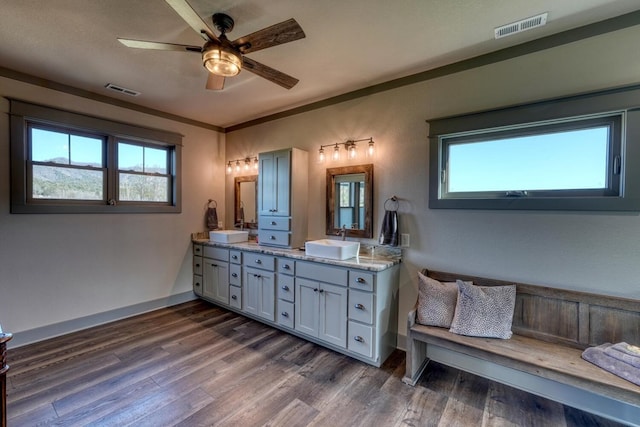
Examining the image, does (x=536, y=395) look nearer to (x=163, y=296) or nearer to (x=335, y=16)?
(x=335, y=16)

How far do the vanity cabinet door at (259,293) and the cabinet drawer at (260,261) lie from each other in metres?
0.05

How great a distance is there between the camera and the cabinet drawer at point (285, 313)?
306 cm

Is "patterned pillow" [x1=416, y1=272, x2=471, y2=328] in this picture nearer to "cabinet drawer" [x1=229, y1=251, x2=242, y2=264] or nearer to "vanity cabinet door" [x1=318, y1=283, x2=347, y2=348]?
"vanity cabinet door" [x1=318, y1=283, x2=347, y2=348]

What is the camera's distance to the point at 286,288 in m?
3.09

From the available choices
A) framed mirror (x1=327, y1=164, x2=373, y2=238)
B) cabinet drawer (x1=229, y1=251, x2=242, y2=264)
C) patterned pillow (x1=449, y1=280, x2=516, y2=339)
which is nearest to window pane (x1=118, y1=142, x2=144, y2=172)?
cabinet drawer (x1=229, y1=251, x2=242, y2=264)

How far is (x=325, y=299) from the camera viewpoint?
2.77 m

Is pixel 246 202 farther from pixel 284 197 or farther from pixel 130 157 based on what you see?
pixel 130 157

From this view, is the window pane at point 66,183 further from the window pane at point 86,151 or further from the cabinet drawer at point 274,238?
the cabinet drawer at point 274,238

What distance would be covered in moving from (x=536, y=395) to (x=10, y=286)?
190 inches

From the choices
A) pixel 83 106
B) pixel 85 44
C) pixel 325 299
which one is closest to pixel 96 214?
pixel 83 106

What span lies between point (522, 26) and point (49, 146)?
4545 millimetres

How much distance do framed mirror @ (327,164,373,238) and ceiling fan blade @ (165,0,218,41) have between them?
1868 mm

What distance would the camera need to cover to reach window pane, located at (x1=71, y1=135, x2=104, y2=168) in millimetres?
3203

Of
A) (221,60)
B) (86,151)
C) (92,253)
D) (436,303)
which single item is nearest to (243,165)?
(86,151)
